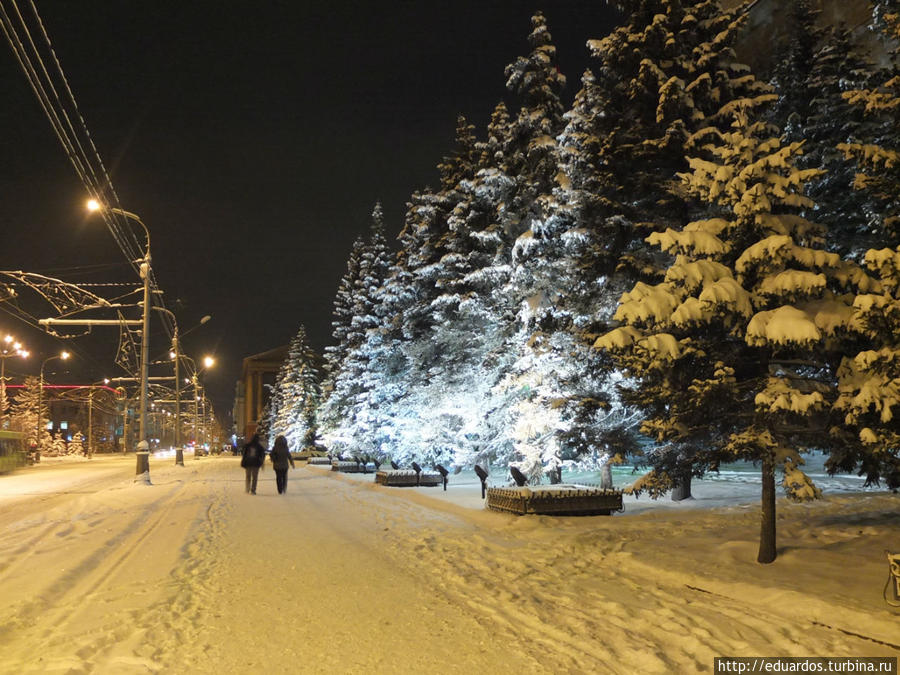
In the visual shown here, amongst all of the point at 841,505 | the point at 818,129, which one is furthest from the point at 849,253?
the point at 841,505

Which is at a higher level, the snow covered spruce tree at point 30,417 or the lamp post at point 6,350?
the lamp post at point 6,350

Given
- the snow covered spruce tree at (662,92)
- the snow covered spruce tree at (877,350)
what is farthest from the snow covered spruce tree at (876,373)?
the snow covered spruce tree at (662,92)

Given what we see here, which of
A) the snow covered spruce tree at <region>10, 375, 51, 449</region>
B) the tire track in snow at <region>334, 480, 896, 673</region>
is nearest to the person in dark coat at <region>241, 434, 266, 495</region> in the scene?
the tire track in snow at <region>334, 480, 896, 673</region>

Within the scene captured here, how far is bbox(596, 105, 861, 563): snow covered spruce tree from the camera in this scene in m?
7.59

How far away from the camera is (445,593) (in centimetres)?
756

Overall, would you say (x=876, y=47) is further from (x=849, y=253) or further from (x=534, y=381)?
(x=534, y=381)

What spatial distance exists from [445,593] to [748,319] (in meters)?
5.18

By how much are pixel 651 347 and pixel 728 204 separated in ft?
7.80

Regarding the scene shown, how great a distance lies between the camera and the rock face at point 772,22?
3872 centimetres

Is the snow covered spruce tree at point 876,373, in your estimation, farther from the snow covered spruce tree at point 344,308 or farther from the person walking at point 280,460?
the snow covered spruce tree at point 344,308

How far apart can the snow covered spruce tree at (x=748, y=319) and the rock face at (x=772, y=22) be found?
3666 centimetres

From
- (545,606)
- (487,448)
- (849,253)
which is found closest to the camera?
(545,606)

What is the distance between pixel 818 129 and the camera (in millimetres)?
17562

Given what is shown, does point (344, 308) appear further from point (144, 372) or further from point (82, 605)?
point (82, 605)
